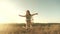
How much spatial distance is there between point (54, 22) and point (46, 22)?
0.11 meters

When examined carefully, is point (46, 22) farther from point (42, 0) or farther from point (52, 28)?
point (42, 0)

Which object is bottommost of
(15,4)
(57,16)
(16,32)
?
(16,32)

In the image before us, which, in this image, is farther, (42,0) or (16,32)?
(42,0)

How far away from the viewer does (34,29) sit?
88.9 inches

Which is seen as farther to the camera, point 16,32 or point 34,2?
point 34,2

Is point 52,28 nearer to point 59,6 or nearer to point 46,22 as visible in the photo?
point 46,22

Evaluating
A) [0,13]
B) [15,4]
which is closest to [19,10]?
[15,4]

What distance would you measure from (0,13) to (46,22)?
2.13 feet

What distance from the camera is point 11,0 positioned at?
2416mm

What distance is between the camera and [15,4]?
2404 mm

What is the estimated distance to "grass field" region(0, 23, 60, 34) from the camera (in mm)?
2250

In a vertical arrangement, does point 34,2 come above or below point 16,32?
above

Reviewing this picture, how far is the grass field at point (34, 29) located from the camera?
225 centimetres

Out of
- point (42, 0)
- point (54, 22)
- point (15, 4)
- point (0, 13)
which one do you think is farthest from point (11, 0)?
point (54, 22)
